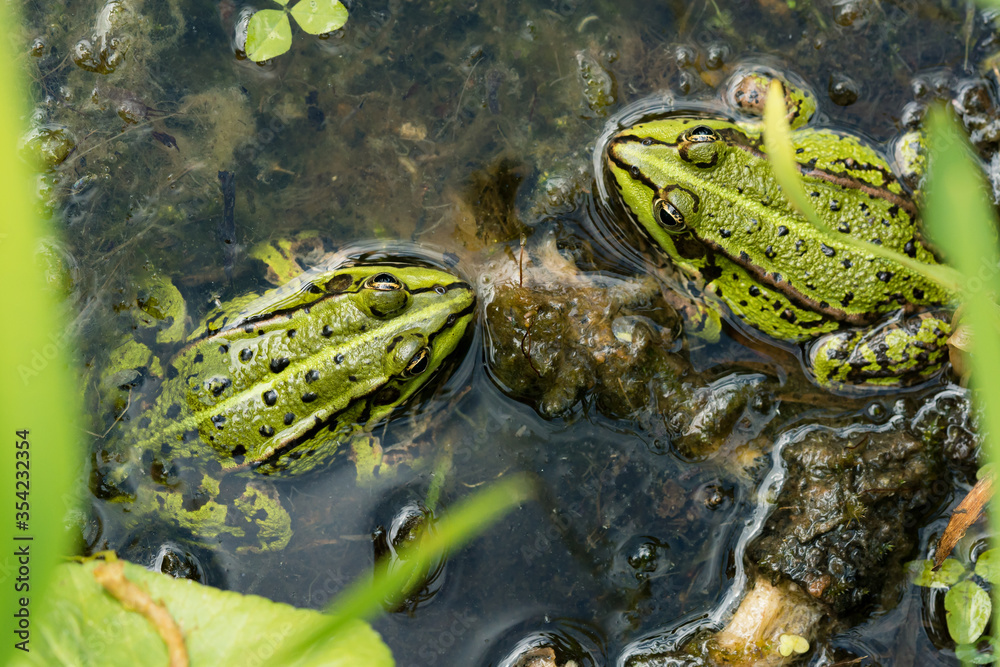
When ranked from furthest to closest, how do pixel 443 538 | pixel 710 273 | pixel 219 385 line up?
1. pixel 710 273
2. pixel 443 538
3. pixel 219 385

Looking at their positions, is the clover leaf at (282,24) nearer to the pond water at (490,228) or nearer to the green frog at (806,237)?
the pond water at (490,228)

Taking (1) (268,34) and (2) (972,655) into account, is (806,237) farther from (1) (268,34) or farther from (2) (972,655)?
(1) (268,34)

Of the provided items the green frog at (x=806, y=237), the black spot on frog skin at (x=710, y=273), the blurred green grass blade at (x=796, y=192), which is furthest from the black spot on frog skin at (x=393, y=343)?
the blurred green grass blade at (x=796, y=192)

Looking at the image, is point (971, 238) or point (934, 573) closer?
point (971, 238)

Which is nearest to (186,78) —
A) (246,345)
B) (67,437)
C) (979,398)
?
(246,345)

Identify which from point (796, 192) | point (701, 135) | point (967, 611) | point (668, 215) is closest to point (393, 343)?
point (668, 215)

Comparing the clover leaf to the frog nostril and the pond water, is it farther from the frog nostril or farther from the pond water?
the frog nostril
